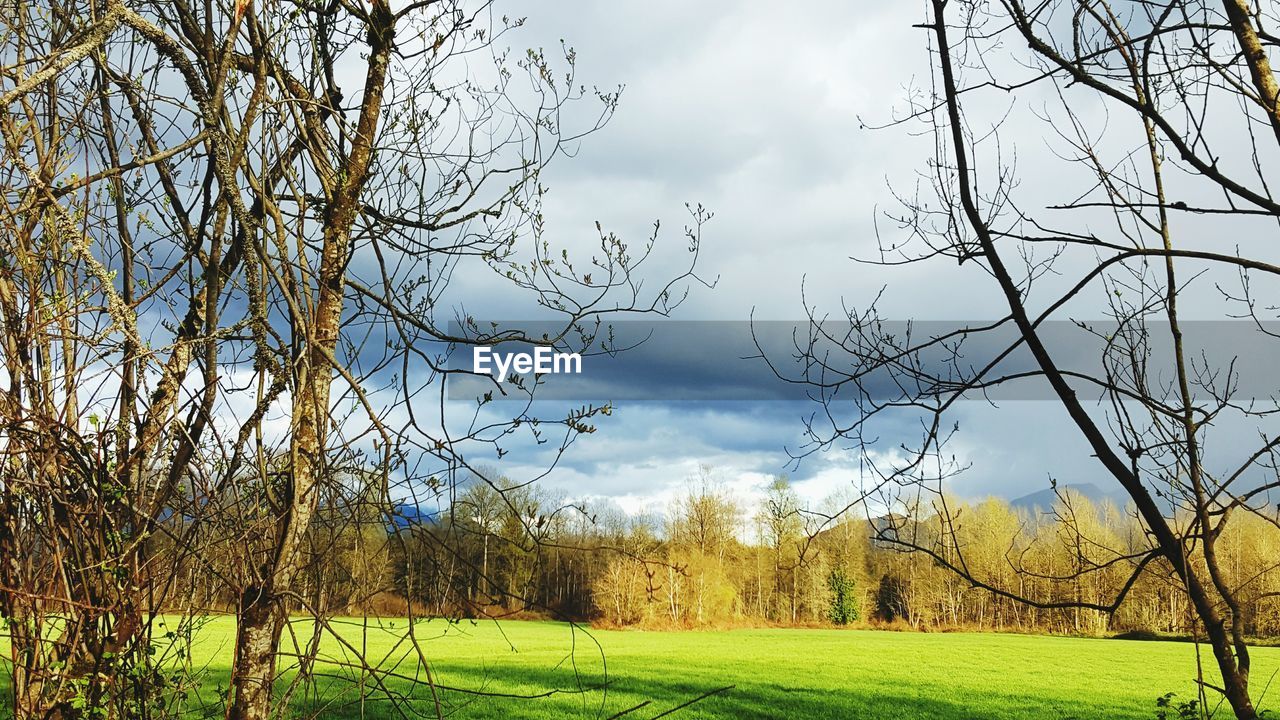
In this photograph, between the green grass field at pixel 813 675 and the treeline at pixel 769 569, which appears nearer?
the treeline at pixel 769 569

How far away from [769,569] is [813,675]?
9.49ft

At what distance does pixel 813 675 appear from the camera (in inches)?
648

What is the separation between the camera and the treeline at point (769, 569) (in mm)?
2025

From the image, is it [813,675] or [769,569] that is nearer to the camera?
[769,569]

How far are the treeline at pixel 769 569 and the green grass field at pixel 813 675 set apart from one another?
146 cm

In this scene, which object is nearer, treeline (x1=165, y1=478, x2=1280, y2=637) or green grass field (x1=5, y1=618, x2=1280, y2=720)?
treeline (x1=165, y1=478, x2=1280, y2=637)

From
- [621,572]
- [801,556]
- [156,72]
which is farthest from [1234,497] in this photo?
[621,572]

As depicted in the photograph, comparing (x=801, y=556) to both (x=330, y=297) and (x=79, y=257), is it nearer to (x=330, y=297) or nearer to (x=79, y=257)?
(x=330, y=297)

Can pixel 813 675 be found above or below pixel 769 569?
below

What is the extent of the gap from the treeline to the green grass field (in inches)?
57.5

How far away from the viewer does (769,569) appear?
1534 cm

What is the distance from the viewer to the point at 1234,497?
81.9 inches

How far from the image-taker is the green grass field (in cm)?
1191

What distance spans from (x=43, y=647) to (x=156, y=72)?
6.02 feet
